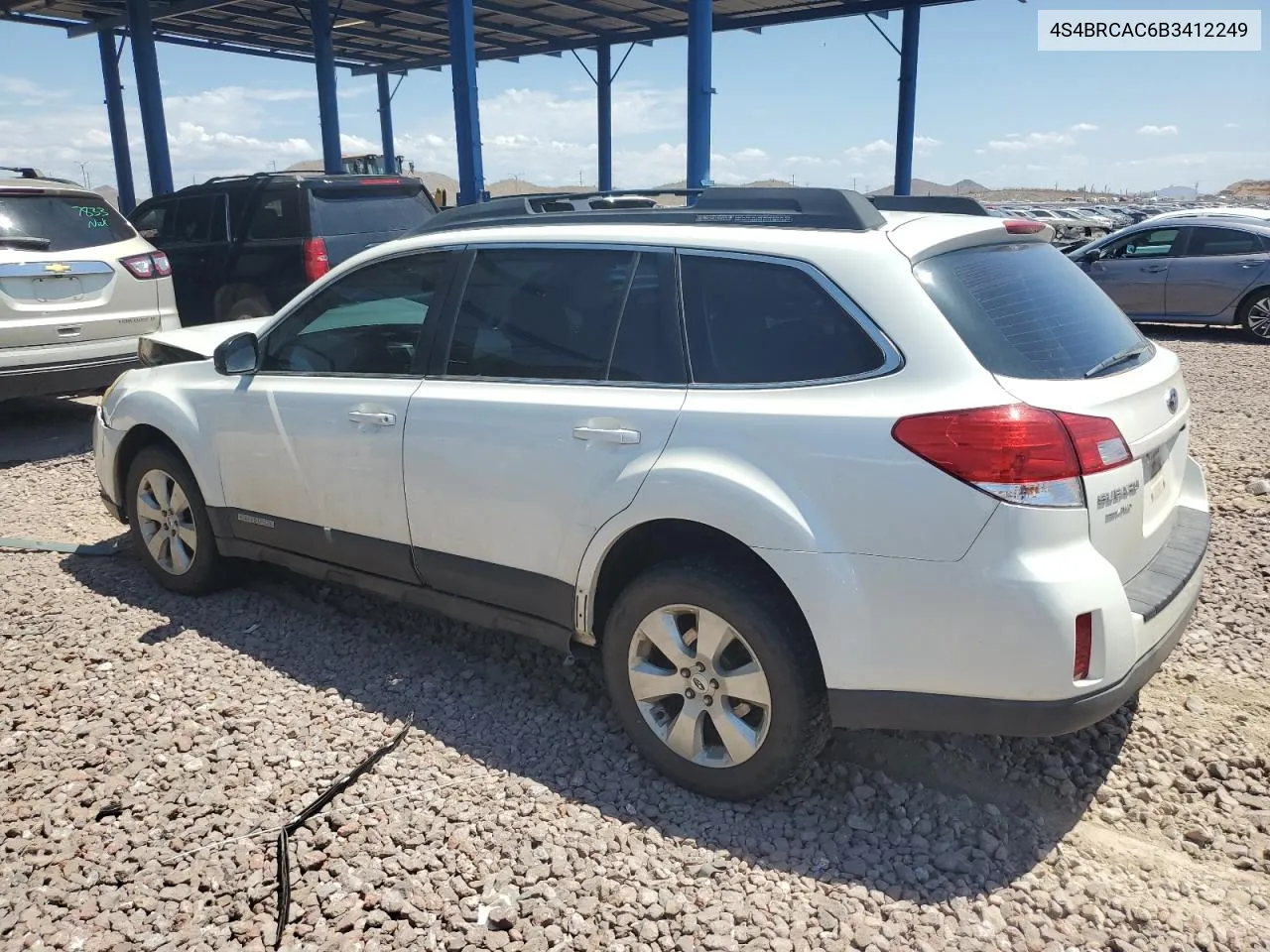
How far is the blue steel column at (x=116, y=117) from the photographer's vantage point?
22.1m

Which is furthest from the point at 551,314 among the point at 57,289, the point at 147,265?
the point at 147,265

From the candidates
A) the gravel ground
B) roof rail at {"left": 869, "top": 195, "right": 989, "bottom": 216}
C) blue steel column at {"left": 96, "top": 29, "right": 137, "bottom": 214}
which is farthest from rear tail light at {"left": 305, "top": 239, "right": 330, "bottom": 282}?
blue steel column at {"left": 96, "top": 29, "right": 137, "bottom": 214}

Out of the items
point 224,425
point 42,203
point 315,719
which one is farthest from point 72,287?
point 315,719

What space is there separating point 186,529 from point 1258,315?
40.0ft

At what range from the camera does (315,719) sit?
359 centimetres

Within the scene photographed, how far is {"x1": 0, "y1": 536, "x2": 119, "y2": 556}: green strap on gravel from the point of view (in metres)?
5.34

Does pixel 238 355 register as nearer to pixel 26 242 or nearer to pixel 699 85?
pixel 26 242

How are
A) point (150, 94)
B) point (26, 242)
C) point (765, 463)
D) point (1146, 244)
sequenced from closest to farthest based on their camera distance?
point (765, 463) < point (26, 242) < point (1146, 244) < point (150, 94)

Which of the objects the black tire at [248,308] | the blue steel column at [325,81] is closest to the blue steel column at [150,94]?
the blue steel column at [325,81]

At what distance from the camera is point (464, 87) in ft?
43.8

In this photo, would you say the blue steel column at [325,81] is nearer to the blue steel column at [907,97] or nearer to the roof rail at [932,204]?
the blue steel column at [907,97]

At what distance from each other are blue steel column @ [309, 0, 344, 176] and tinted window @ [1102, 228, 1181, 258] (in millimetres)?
14302

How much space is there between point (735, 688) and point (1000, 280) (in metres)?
1.44

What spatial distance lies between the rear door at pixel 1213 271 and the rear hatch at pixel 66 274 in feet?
38.2
